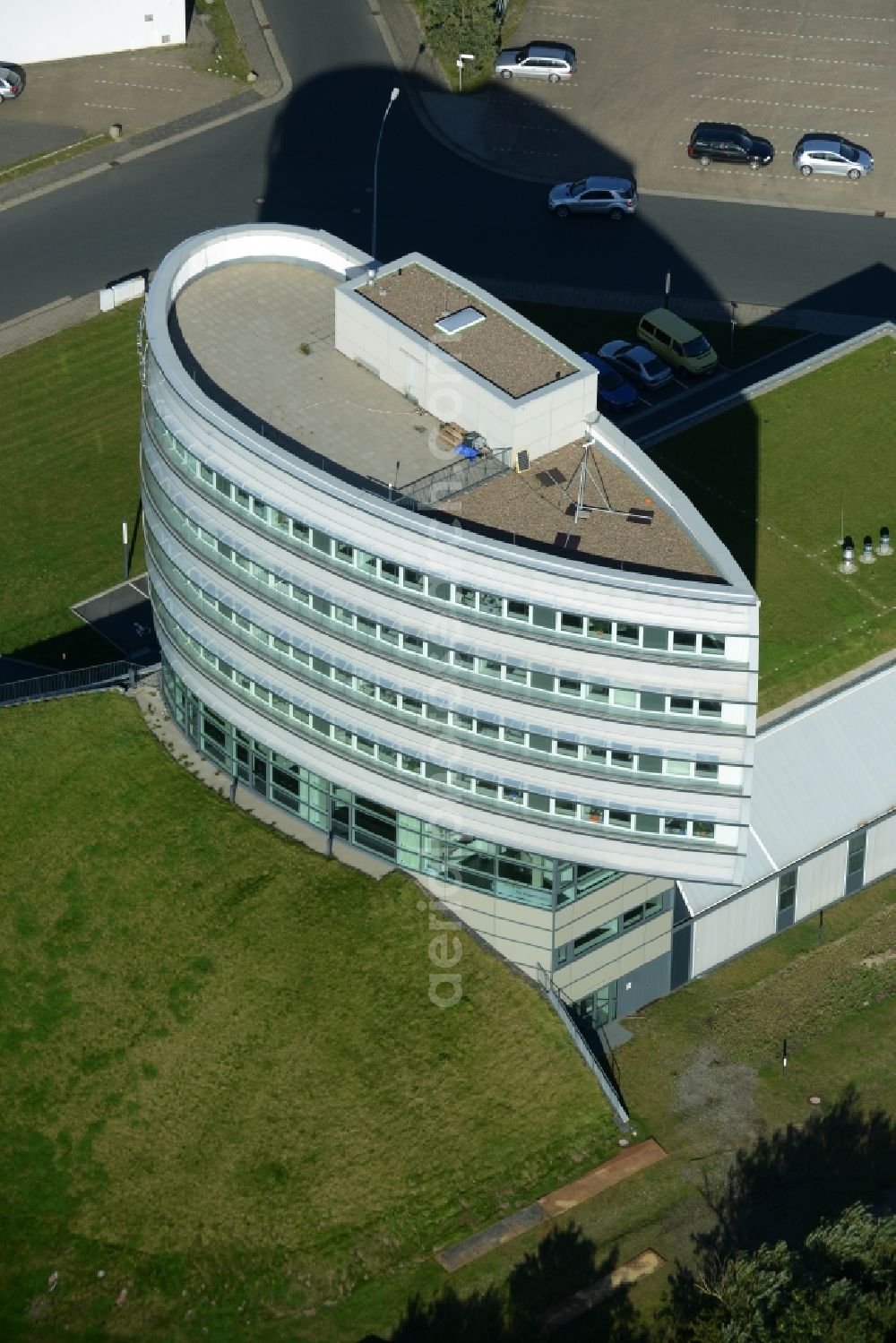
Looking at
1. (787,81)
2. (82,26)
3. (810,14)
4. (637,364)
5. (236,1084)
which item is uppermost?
(82,26)

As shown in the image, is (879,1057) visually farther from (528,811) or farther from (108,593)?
(108,593)

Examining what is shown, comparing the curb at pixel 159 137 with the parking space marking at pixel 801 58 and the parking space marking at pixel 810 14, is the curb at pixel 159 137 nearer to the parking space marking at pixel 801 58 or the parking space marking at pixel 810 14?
the parking space marking at pixel 801 58

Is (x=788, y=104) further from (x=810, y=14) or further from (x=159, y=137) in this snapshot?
(x=159, y=137)

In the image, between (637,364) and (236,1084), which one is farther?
(637,364)

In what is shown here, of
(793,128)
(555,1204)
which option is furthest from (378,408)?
(793,128)

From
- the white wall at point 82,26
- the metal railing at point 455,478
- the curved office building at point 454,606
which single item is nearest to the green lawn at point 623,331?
the curved office building at point 454,606

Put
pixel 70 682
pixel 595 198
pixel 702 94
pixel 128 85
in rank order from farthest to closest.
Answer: pixel 128 85 → pixel 702 94 → pixel 595 198 → pixel 70 682
